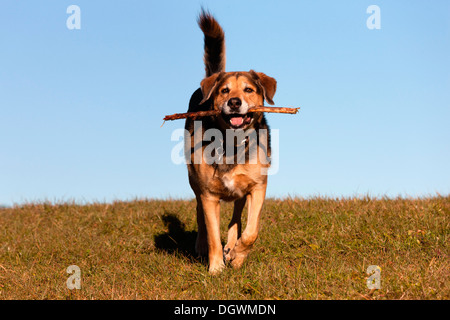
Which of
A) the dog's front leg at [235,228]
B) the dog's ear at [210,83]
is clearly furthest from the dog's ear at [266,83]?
the dog's front leg at [235,228]

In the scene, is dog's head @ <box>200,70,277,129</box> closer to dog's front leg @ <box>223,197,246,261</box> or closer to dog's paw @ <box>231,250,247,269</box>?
dog's front leg @ <box>223,197,246,261</box>

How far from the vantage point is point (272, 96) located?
19.5 ft

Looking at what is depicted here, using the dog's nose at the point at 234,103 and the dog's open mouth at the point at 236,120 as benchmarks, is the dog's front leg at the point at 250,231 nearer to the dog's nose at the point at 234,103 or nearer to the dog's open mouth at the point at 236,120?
the dog's open mouth at the point at 236,120

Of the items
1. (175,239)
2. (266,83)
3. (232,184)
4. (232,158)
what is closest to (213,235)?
(232,184)

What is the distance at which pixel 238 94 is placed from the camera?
557 centimetres

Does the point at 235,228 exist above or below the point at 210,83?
below

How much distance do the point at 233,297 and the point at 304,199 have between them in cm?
507

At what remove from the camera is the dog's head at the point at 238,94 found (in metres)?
5.42

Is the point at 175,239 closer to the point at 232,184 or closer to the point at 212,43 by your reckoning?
the point at 232,184

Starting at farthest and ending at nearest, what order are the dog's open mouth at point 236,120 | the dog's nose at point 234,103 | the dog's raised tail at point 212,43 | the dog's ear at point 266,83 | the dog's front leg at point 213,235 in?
the dog's raised tail at point 212,43 < the dog's ear at point 266,83 < the dog's front leg at point 213,235 < the dog's open mouth at point 236,120 < the dog's nose at point 234,103

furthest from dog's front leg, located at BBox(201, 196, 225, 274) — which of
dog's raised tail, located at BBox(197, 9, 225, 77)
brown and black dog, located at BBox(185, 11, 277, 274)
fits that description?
dog's raised tail, located at BBox(197, 9, 225, 77)

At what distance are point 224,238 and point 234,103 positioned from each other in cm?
304

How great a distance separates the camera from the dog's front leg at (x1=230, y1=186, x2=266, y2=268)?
18.7 ft
